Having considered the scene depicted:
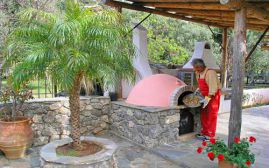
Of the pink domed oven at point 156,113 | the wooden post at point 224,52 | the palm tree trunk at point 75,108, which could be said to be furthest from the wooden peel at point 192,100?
the wooden post at point 224,52

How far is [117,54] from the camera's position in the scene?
3178 mm

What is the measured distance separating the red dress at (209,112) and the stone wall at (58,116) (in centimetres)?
208

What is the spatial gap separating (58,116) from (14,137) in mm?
1081

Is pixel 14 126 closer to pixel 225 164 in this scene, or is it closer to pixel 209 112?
pixel 225 164

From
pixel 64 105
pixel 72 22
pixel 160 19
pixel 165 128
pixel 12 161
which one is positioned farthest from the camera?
pixel 160 19

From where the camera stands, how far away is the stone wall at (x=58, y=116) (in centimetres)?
493

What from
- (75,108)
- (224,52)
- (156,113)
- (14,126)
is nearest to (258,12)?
(156,113)

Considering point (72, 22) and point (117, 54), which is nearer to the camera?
point (72, 22)

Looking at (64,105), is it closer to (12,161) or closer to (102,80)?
(12,161)

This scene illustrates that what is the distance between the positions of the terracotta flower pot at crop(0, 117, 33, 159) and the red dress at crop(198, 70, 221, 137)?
3.27 metres

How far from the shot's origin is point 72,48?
9.52ft

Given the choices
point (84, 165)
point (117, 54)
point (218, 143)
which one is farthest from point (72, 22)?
point (218, 143)

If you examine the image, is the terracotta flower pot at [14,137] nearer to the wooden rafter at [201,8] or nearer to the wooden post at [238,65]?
the wooden rafter at [201,8]

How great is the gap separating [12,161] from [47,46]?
2367 mm
